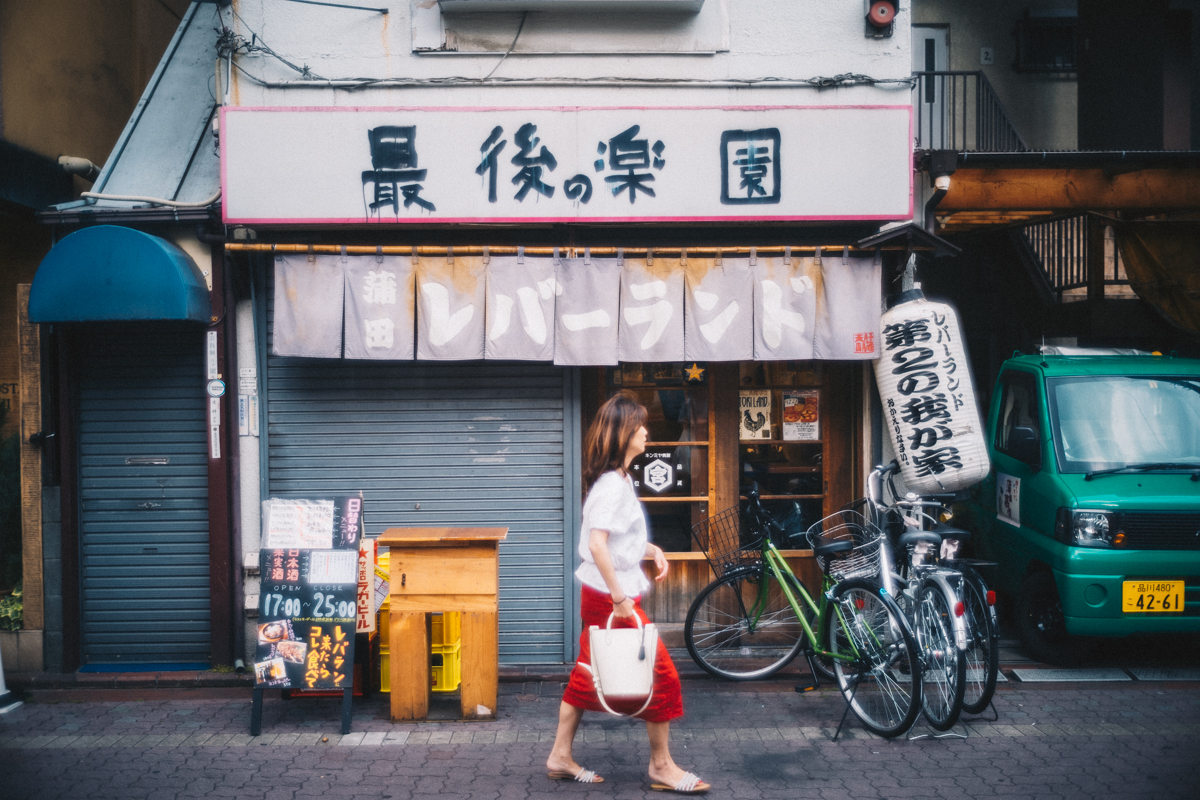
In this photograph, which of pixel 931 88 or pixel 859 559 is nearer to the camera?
pixel 859 559

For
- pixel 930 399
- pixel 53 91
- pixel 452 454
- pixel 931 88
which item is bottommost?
pixel 452 454

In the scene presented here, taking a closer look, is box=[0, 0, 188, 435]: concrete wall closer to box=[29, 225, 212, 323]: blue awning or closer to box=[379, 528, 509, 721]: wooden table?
box=[29, 225, 212, 323]: blue awning

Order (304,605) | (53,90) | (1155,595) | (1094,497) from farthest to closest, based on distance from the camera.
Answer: (53,90) < (1094,497) < (1155,595) < (304,605)

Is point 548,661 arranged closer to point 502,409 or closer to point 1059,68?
point 502,409

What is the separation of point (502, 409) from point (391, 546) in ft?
5.86

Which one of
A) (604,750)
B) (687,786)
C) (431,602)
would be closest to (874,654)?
(687,786)

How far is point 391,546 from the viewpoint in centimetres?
542

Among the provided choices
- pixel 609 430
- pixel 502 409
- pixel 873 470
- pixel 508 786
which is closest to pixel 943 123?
pixel 873 470

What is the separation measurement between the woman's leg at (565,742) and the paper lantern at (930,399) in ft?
11.8

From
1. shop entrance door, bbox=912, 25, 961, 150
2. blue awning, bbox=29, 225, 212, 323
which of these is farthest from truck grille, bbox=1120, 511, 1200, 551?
blue awning, bbox=29, 225, 212, 323

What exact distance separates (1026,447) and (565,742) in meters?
4.53

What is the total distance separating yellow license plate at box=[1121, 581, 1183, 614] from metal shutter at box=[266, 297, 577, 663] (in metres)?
4.48

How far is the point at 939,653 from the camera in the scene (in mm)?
5055

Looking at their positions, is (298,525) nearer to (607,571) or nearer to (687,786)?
(607,571)
